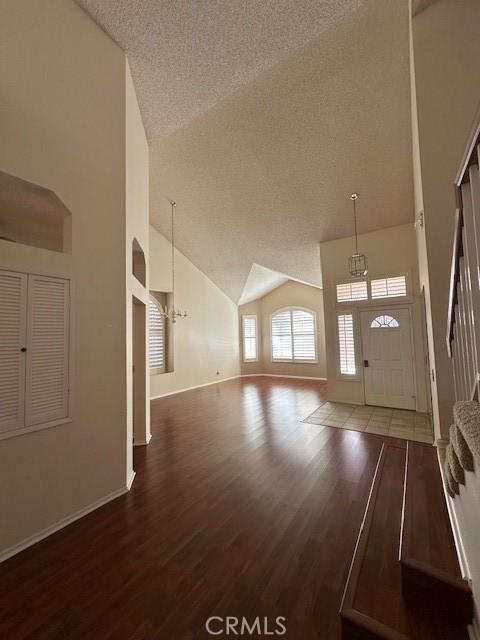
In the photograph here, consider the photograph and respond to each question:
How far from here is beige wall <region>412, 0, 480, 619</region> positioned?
276cm

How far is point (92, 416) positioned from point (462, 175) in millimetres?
2921

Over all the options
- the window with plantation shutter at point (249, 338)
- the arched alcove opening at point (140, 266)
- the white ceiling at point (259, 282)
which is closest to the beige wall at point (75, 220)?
the arched alcove opening at point (140, 266)

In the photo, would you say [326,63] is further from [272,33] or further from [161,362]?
[161,362]

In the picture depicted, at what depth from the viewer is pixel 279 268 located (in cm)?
736

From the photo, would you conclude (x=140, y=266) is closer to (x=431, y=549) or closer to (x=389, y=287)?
(x=431, y=549)

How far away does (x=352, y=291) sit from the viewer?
5.70 meters

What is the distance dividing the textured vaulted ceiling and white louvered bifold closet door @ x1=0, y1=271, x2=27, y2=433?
8.80ft

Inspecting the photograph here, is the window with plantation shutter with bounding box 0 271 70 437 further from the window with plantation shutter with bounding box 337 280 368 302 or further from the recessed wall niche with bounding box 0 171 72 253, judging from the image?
the window with plantation shutter with bounding box 337 280 368 302

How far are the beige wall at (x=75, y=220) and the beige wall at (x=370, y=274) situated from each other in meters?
4.54

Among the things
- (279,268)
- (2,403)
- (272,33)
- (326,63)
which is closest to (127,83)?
(272,33)

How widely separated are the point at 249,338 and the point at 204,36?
850 cm

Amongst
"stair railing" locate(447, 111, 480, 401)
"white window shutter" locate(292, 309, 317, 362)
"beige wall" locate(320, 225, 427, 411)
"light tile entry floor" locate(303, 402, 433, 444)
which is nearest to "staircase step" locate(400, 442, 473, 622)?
"stair railing" locate(447, 111, 480, 401)

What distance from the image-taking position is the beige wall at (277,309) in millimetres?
9062

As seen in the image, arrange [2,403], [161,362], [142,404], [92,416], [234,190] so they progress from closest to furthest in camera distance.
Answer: [2,403] < [92,416] < [142,404] < [234,190] < [161,362]
